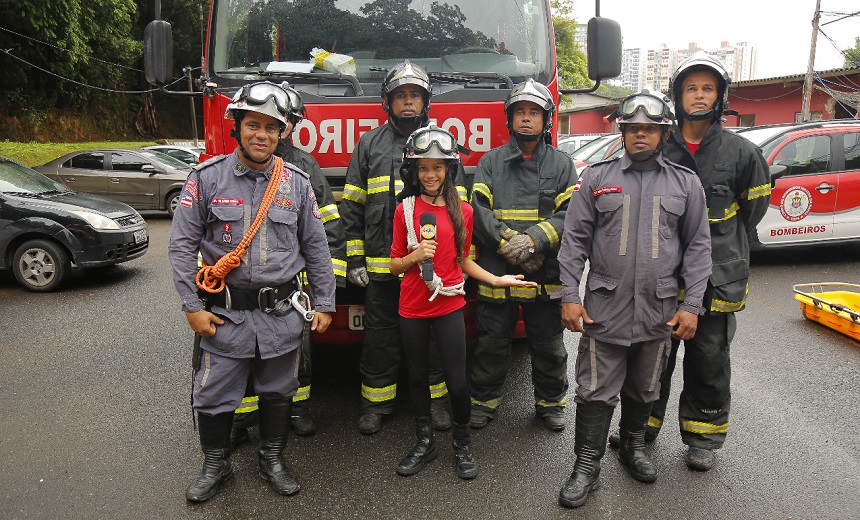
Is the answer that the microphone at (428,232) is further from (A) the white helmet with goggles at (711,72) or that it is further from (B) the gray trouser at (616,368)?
(A) the white helmet with goggles at (711,72)

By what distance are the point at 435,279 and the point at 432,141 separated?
2.30 feet

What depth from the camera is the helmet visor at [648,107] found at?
3.22m

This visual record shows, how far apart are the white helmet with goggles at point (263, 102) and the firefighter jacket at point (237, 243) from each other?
26cm

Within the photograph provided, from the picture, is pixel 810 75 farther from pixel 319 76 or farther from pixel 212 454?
pixel 212 454

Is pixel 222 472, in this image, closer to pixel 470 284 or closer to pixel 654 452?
pixel 470 284

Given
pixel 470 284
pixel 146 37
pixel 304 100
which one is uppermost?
pixel 146 37

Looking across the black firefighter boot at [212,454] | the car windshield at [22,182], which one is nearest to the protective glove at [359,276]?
the black firefighter boot at [212,454]

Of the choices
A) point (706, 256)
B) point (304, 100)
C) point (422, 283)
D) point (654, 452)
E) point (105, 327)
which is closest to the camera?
point (706, 256)

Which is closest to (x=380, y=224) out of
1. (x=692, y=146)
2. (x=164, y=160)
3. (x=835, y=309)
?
(x=692, y=146)

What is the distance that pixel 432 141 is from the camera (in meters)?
3.44

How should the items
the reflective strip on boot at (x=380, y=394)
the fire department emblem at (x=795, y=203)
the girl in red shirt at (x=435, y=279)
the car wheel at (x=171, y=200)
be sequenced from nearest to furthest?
the girl in red shirt at (x=435, y=279) < the reflective strip on boot at (x=380, y=394) < the fire department emblem at (x=795, y=203) < the car wheel at (x=171, y=200)

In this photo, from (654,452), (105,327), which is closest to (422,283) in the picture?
(654,452)

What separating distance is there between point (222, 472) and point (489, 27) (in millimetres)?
3222

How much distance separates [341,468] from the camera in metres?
3.63
